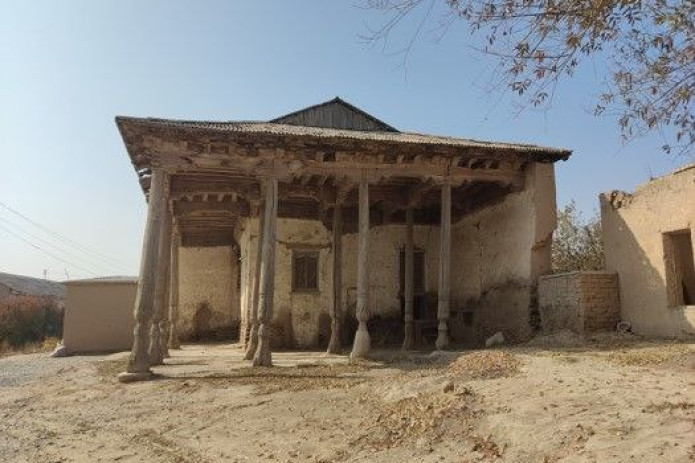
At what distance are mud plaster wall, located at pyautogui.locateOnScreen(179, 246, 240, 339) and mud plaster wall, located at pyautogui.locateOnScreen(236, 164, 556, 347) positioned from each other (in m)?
3.31

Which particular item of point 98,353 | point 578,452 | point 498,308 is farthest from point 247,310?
point 578,452

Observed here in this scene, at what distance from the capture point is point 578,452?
13.9 ft

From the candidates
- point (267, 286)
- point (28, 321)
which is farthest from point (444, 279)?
point (28, 321)

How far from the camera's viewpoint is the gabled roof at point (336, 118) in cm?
1680

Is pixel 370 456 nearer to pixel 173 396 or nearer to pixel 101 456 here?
pixel 101 456

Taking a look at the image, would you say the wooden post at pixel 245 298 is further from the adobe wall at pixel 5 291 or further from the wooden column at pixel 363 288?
the adobe wall at pixel 5 291

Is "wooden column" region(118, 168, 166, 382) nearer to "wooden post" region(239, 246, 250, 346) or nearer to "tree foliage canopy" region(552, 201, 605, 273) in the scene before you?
"wooden post" region(239, 246, 250, 346)

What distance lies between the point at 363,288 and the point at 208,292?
10.2 metres

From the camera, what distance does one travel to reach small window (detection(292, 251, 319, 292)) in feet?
51.3

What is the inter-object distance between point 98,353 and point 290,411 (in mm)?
12152

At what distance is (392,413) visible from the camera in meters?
6.21

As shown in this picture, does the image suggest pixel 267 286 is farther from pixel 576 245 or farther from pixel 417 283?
pixel 576 245

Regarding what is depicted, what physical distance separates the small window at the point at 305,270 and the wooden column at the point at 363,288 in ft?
13.2

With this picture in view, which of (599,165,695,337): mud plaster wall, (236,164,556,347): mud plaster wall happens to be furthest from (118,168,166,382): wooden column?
(599,165,695,337): mud plaster wall
